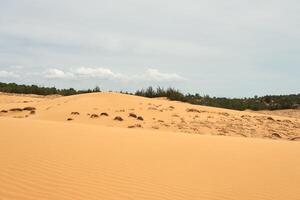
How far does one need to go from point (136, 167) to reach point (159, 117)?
8.24 meters

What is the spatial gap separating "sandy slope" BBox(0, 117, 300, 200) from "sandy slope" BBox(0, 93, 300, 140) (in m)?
4.05

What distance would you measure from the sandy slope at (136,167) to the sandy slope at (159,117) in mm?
4050

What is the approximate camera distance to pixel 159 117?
1445cm

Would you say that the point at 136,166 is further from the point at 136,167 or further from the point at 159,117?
the point at 159,117

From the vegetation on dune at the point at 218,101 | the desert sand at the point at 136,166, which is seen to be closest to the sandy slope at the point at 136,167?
the desert sand at the point at 136,166

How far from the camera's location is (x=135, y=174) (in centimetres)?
584

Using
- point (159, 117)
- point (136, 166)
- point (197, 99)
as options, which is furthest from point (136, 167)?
point (197, 99)

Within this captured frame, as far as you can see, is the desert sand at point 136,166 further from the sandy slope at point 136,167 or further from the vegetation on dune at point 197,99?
the vegetation on dune at point 197,99

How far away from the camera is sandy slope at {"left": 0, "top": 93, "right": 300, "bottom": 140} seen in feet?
43.2

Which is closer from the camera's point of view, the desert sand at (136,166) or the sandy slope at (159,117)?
the desert sand at (136,166)

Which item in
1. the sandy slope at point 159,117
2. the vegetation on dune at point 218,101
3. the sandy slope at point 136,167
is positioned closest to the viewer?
the sandy slope at point 136,167

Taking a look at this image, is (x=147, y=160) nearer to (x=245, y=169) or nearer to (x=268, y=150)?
(x=245, y=169)

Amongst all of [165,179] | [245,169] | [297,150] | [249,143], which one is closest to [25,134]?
[165,179]

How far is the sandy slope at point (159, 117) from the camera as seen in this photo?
43.2ft
